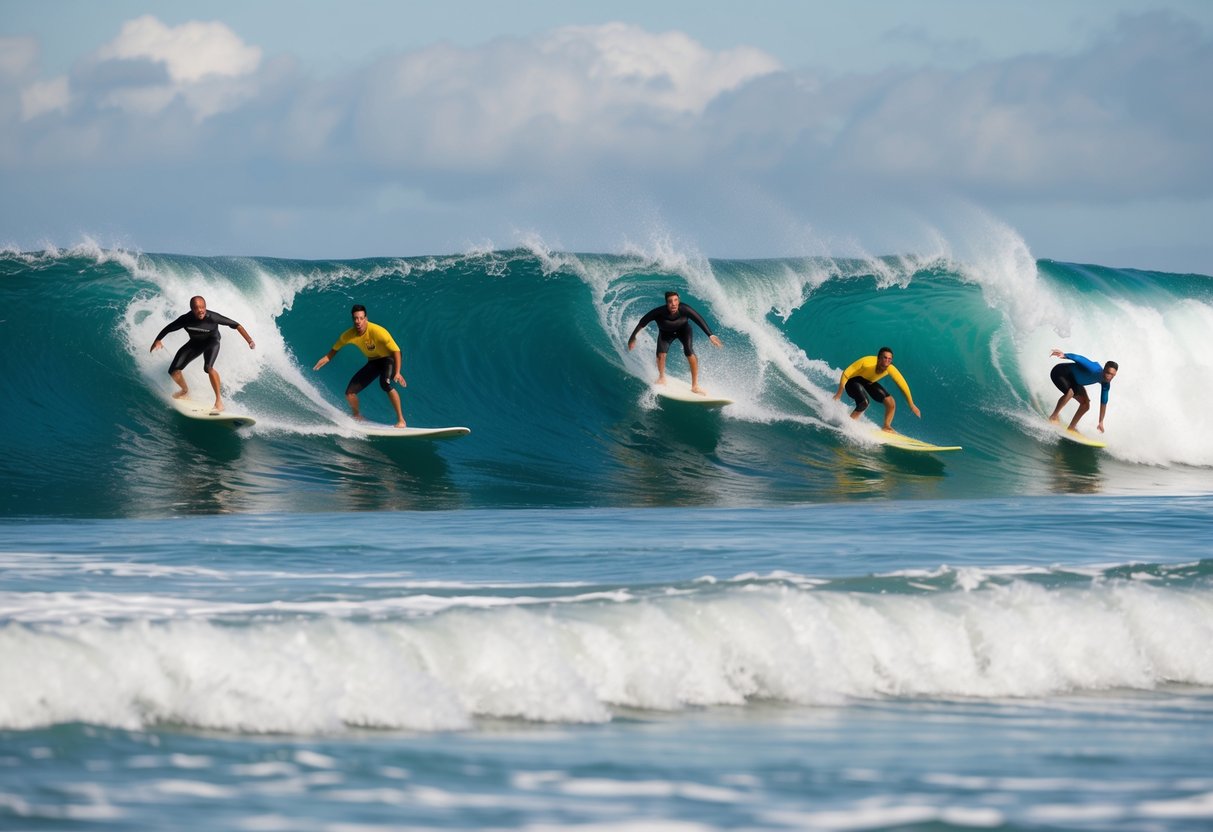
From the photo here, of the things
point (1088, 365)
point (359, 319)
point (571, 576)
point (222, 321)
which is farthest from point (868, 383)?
point (571, 576)

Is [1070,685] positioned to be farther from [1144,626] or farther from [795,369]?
[795,369]

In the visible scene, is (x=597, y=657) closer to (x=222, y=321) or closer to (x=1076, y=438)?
(x=222, y=321)

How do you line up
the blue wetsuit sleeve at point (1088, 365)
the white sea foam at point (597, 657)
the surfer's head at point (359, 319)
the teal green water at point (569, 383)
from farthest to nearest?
the blue wetsuit sleeve at point (1088, 365)
the surfer's head at point (359, 319)
the teal green water at point (569, 383)
the white sea foam at point (597, 657)

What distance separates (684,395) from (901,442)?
7.12 feet

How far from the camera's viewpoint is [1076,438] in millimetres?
15609

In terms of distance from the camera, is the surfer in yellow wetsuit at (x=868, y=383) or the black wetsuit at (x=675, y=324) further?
the black wetsuit at (x=675, y=324)

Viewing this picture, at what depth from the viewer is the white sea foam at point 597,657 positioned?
4.81m

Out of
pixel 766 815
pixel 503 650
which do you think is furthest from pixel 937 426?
pixel 766 815

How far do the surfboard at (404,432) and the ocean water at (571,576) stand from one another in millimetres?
Answer: 208

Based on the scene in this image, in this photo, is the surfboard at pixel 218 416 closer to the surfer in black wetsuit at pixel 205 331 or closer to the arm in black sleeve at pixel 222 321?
the surfer in black wetsuit at pixel 205 331

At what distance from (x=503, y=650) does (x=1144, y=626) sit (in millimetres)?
2846

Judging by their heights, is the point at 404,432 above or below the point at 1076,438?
below

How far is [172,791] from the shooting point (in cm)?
402

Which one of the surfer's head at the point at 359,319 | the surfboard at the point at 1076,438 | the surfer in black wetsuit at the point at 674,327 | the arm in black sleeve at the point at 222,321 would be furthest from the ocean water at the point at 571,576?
the surfer's head at the point at 359,319
